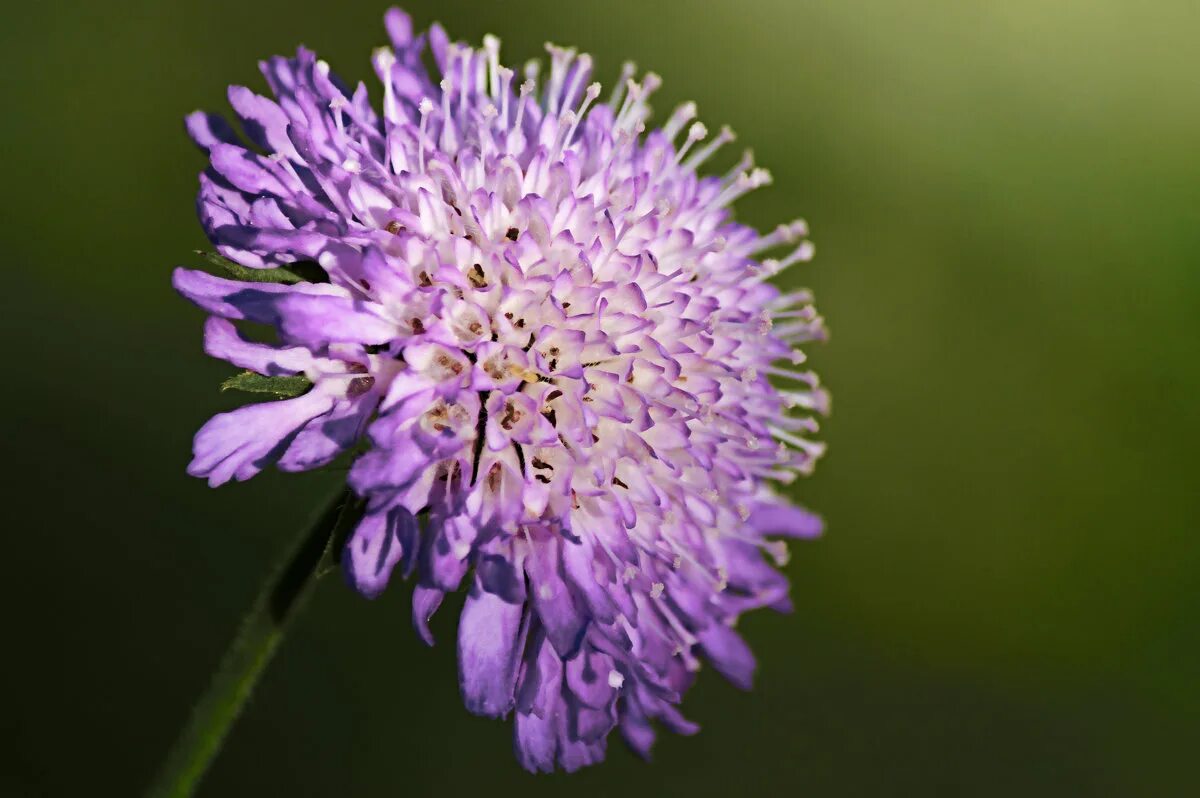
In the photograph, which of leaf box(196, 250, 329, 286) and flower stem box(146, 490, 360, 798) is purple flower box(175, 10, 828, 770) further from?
flower stem box(146, 490, 360, 798)

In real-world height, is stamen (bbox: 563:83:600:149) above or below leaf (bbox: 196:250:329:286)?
above

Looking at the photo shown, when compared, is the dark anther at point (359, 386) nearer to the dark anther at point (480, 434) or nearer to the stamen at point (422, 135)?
the dark anther at point (480, 434)

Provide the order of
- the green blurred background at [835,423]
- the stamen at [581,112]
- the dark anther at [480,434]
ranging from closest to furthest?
the dark anther at [480,434] → the stamen at [581,112] → the green blurred background at [835,423]

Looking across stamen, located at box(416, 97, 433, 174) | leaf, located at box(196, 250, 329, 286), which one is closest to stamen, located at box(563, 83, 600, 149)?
stamen, located at box(416, 97, 433, 174)

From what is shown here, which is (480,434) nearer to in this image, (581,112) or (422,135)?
(422,135)

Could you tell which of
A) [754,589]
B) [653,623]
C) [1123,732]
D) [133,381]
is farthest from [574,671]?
[1123,732]

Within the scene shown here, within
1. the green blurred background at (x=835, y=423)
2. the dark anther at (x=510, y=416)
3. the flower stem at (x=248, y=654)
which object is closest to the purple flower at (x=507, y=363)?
the dark anther at (x=510, y=416)
